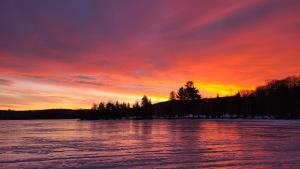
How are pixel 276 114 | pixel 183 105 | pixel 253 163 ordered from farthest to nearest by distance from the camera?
pixel 183 105, pixel 276 114, pixel 253 163

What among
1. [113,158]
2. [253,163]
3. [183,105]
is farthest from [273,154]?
[183,105]

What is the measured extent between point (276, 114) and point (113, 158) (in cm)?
11988

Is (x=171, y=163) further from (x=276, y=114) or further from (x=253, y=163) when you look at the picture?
(x=276, y=114)

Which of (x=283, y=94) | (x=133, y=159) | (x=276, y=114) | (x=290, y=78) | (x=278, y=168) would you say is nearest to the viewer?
(x=278, y=168)

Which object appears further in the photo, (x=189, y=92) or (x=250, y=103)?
(x=189, y=92)

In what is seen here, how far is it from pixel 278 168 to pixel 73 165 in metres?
8.96

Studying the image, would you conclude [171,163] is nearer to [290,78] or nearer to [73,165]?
[73,165]

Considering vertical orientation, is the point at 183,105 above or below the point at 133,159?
above

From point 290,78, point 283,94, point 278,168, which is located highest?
point 290,78

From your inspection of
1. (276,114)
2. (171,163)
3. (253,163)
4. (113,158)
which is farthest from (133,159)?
(276,114)

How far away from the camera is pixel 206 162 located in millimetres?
16547

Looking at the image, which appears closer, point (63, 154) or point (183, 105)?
point (63, 154)

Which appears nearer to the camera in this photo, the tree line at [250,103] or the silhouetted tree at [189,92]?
the tree line at [250,103]

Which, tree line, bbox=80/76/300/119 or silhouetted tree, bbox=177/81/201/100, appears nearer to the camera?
tree line, bbox=80/76/300/119
